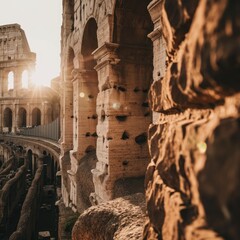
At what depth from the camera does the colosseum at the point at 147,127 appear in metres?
0.78

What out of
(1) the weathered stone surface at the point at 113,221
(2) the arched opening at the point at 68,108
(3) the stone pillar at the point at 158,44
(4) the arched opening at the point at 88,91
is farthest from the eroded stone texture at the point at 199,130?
(2) the arched opening at the point at 68,108

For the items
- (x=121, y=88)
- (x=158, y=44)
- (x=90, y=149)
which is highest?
(x=158, y=44)

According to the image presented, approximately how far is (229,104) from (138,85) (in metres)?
5.07

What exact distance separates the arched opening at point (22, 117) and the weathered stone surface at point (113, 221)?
1106 inches

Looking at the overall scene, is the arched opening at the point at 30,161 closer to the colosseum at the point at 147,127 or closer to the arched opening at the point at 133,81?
the colosseum at the point at 147,127

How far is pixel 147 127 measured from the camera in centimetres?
601

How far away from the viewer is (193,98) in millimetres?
1042

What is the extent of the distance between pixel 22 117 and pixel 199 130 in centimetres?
3055

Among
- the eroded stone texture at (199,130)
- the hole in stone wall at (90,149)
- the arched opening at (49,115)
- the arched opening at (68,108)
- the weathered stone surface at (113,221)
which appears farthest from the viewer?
the arched opening at (49,115)

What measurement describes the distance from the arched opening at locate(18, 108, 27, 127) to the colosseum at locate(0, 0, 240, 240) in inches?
525

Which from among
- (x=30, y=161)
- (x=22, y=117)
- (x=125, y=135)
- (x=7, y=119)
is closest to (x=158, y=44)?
(x=125, y=135)

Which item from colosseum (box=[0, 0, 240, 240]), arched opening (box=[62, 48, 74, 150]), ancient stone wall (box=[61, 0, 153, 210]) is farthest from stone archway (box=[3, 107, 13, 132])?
ancient stone wall (box=[61, 0, 153, 210])

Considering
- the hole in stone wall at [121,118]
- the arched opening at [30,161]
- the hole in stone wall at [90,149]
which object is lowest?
the arched opening at [30,161]

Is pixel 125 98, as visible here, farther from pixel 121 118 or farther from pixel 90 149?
pixel 90 149
